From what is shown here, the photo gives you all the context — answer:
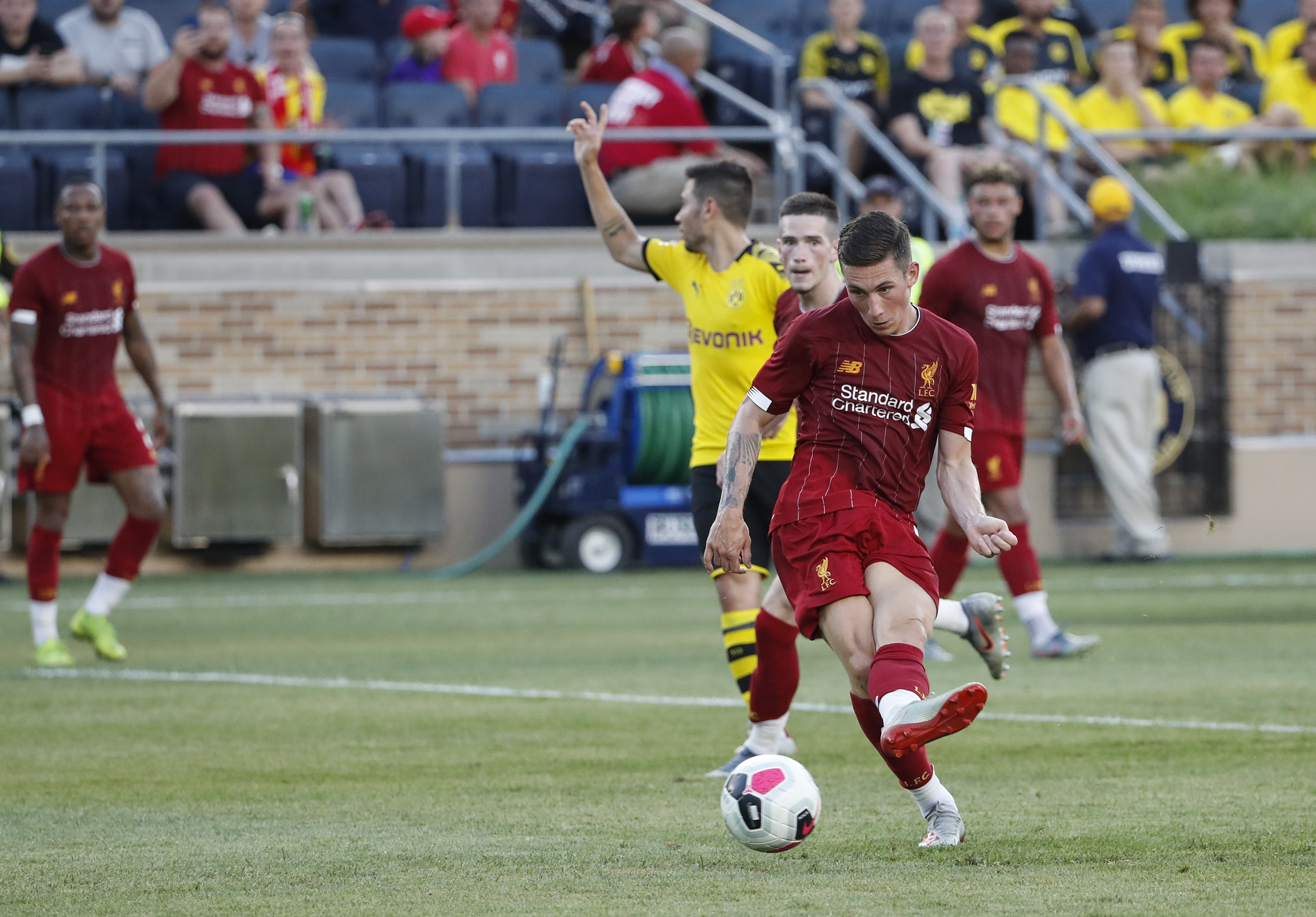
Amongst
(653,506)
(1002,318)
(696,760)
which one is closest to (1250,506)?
(653,506)

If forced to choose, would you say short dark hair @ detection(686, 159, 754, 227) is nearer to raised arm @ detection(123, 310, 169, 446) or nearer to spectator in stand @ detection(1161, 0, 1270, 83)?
raised arm @ detection(123, 310, 169, 446)

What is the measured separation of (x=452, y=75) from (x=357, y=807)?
12.4 m

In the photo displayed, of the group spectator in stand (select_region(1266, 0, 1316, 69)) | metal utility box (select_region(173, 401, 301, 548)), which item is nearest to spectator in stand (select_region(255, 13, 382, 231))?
metal utility box (select_region(173, 401, 301, 548))

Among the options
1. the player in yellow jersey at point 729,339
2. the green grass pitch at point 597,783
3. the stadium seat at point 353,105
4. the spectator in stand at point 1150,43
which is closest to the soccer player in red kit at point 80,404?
the green grass pitch at point 597,783

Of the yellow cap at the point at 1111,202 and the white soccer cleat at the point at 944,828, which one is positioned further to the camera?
the yellow cap at the point at 1111,202

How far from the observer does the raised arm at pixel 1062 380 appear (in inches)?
397

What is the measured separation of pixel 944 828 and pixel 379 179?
41.8ft

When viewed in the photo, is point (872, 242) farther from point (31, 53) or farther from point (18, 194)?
point (31, 53)

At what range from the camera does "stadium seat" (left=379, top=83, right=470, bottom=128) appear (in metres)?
17.5

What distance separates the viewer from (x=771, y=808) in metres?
5.30

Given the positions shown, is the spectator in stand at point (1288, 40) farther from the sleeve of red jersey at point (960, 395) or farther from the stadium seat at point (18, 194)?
the sleeve of red jersey at point (960, 395)

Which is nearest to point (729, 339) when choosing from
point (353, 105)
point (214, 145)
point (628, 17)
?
point (214, 145)

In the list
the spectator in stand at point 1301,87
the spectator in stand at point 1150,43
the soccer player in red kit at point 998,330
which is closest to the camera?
the soccer player in red kit at point 998,330

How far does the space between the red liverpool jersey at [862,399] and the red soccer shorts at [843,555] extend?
0.04m
